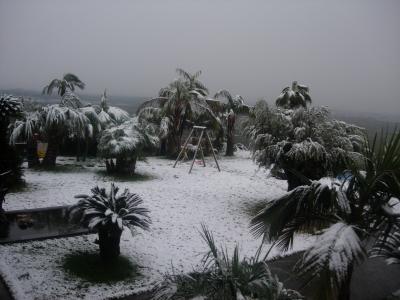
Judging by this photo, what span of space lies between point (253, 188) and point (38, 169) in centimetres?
564

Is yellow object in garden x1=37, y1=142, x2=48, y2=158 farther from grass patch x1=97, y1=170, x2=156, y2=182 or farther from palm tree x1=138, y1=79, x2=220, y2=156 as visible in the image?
palm tree x1=138, y1=79, x2=220, y2=156

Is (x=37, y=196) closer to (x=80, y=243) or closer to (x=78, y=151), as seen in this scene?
(x=80, y=243)

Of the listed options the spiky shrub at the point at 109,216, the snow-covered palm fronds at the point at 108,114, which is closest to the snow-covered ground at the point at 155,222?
the spiky shrub at the point at 109,216

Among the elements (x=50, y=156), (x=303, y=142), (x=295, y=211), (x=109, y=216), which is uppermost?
(x=303, y=142)

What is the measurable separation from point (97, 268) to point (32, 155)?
19.7 feet

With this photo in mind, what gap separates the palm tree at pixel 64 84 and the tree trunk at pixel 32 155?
11.7 ft

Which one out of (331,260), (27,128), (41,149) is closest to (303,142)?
(331,260)

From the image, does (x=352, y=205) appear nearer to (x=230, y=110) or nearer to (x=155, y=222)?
(x=155, y=222)

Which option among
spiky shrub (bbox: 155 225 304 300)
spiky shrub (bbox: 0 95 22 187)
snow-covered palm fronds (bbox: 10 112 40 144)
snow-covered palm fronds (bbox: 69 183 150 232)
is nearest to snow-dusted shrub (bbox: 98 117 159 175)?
snow-covered palm fronds (bbox: 10 112 40 144)

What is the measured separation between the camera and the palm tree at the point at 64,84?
477 inches

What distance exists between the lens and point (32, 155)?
9062mm

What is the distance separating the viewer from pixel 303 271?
217 centimetres

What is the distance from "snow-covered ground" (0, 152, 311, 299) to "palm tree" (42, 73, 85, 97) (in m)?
2.85

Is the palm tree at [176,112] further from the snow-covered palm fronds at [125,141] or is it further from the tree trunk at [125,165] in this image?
the tree trunk at [125,165]
